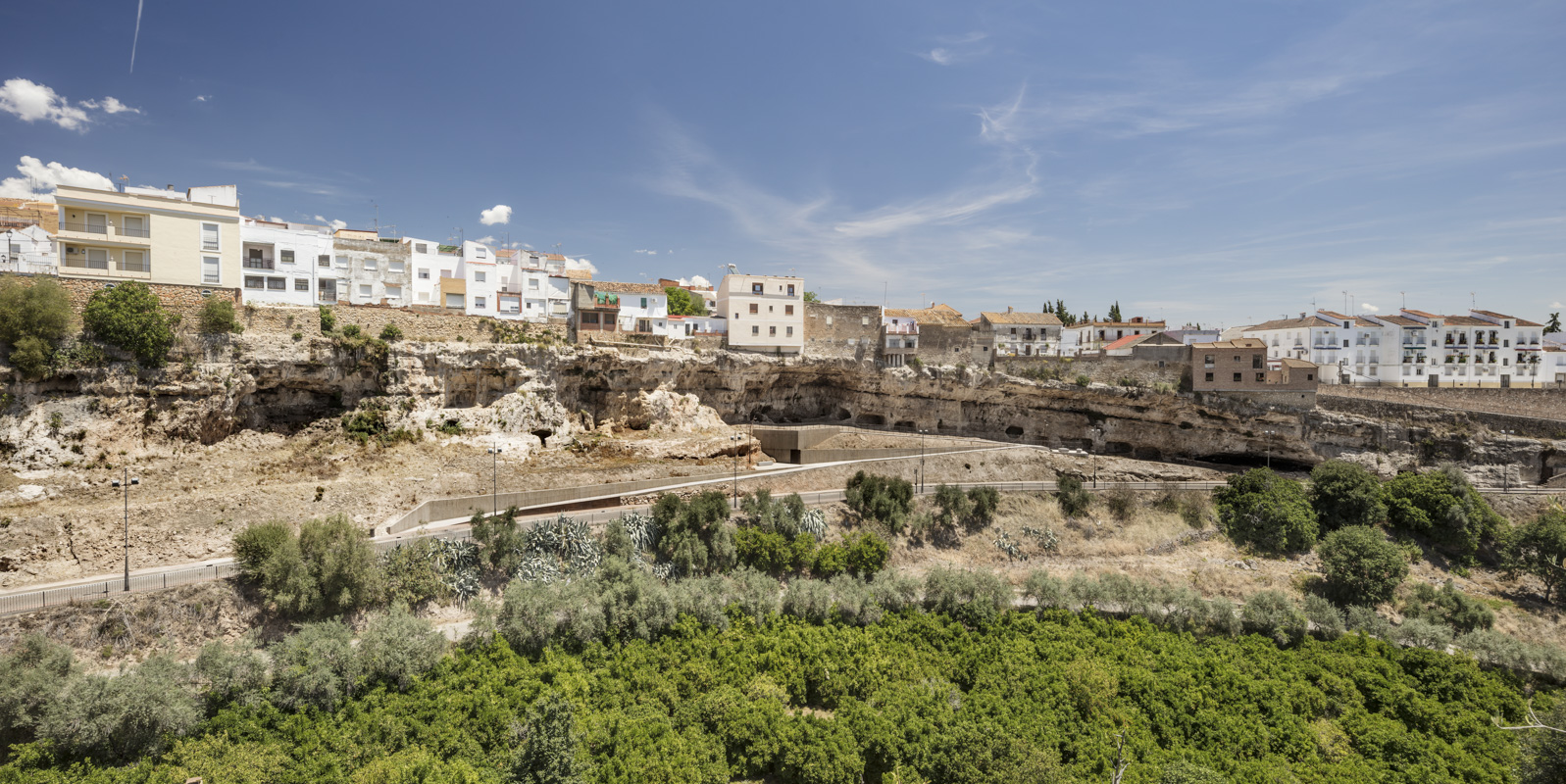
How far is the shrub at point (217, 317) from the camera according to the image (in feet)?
98.3

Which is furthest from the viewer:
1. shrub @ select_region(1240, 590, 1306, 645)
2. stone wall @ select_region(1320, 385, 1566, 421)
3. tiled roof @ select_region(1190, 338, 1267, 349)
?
tiled roof @ select_region(1190, 338, 1267, 349)

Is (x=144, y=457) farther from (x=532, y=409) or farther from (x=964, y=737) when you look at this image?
(x=964, y=737)

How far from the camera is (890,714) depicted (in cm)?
1997

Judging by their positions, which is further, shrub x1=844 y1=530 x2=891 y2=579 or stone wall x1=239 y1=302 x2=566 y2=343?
stone wall x1=239 y1=302 x2=566 y2=343

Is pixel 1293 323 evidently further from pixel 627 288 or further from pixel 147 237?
pixel 147 237

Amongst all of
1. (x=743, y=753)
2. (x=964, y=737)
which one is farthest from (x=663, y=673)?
(x=964, y=737)

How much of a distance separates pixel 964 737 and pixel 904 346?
34816 mm

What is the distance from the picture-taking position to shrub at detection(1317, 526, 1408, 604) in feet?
98.0

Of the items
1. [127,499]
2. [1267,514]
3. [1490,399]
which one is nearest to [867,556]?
[1267,514]

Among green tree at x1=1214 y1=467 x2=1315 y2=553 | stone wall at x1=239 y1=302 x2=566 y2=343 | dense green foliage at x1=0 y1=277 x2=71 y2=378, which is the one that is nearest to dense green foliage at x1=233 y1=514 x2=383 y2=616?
dense green foliage at x1=0 y1=277 x2=71 y2=378

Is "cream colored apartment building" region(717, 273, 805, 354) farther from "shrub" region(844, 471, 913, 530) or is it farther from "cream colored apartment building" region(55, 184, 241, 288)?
"cream colored apartment building" region(55, 184, 241, 288)

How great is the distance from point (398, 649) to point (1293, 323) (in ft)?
216

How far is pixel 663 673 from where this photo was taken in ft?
72.0

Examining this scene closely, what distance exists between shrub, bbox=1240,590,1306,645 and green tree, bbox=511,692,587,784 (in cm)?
2728
